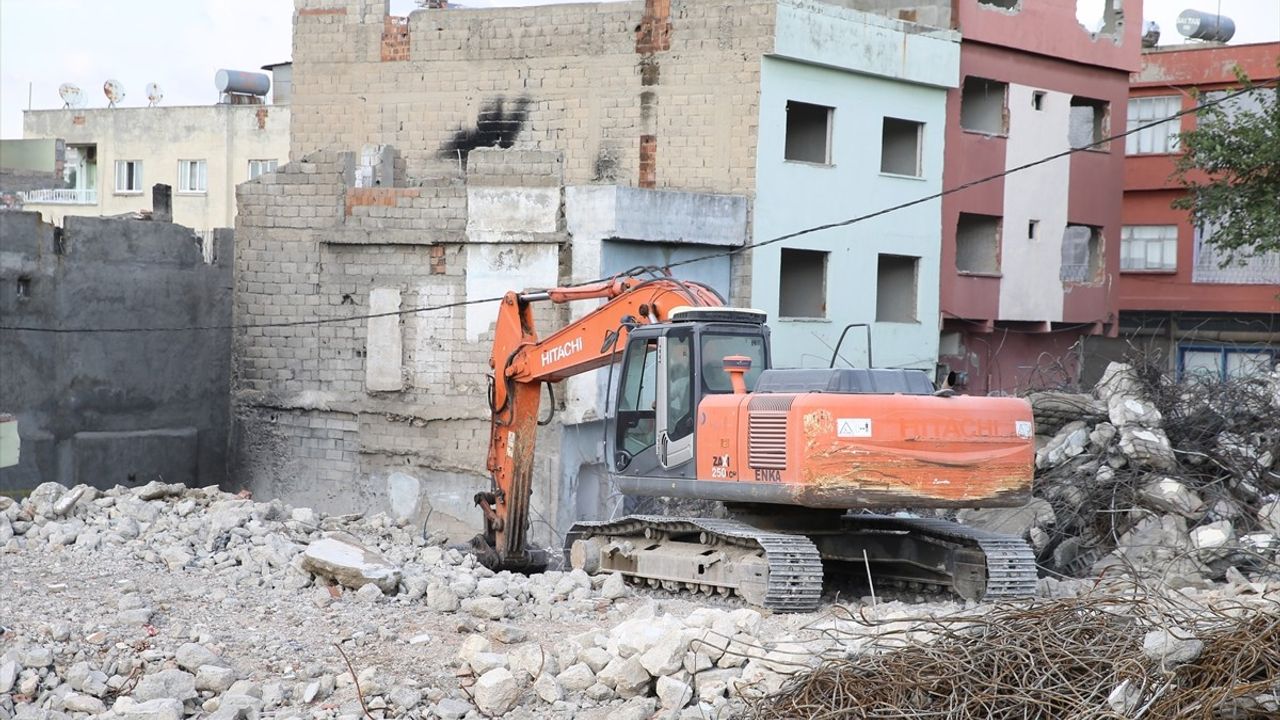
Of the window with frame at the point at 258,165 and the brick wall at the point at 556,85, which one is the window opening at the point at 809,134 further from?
the window with frame at the point at 258,165

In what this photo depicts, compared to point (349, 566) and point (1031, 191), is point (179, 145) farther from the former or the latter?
point (349, 566)

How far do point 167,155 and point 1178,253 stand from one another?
87.1ft

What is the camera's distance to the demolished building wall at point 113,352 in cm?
2109

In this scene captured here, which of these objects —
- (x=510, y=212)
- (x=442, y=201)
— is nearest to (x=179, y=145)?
(x=442, y=201)

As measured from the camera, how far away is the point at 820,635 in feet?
35.2

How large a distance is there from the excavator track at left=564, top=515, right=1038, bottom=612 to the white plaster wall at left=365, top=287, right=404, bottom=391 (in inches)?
287

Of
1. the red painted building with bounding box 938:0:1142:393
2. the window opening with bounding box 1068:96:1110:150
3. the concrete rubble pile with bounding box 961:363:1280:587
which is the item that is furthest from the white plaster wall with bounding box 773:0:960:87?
the concrete rubble pile with bounding box 961:363:1280:587

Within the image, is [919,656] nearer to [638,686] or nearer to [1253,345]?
[638,686]

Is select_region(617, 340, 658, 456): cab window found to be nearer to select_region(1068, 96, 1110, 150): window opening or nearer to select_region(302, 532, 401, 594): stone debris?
select_region(302, 532, 401, 594): stone debris

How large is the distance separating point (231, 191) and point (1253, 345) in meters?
26.0

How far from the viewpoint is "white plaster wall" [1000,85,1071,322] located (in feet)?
92.1

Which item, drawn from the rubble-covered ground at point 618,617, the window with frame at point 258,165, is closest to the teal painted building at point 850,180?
the rubble-covered ground at point 618,617

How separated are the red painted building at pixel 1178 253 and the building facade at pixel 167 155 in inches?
849

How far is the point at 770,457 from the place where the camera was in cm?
1237
